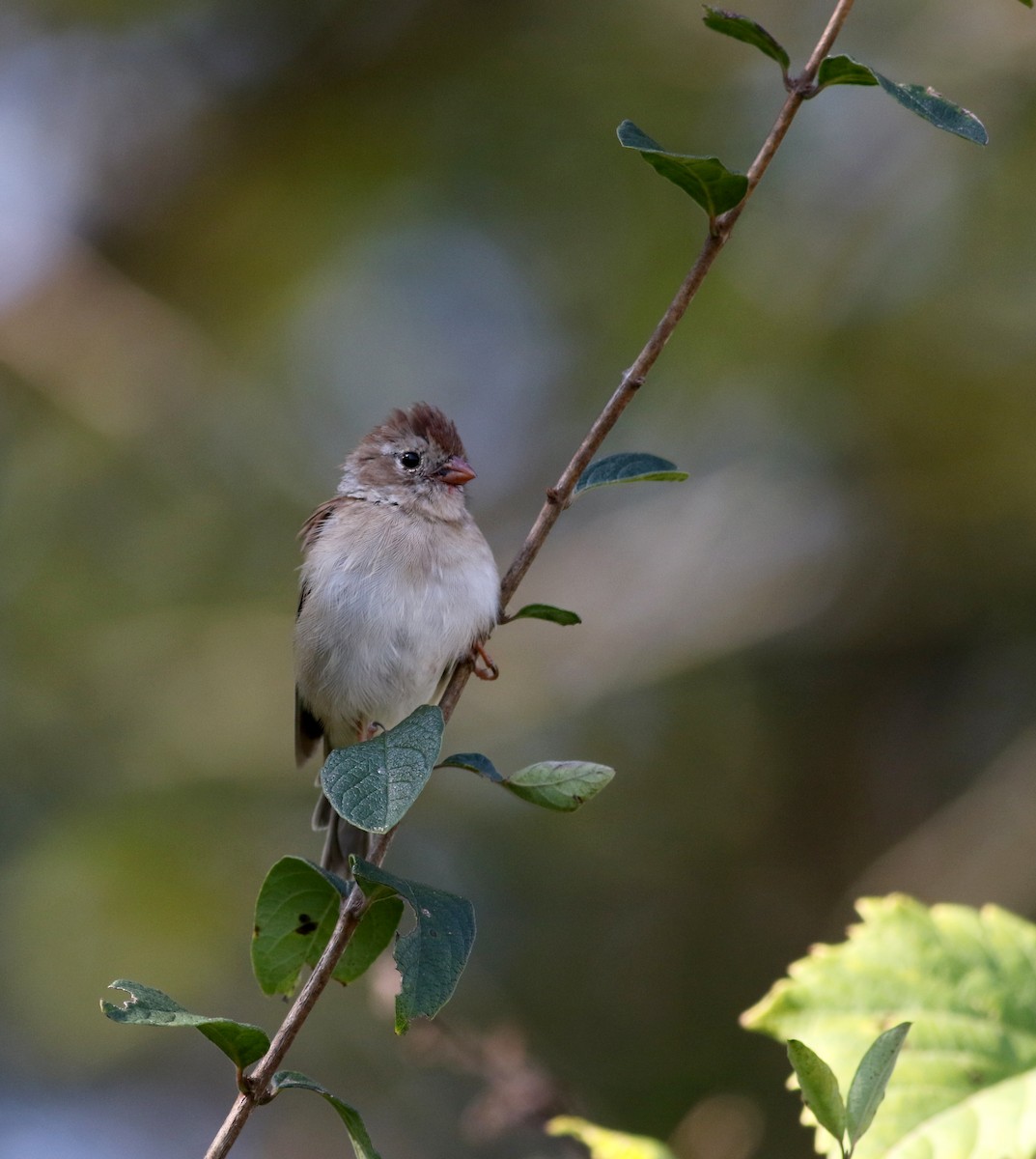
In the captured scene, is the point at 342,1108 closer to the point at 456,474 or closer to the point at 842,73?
the point at 842,73

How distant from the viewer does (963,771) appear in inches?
262

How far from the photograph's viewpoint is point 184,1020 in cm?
171

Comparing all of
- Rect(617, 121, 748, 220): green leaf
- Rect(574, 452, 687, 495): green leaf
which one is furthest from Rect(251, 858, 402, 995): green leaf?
Rect(617, 121, 748, 220): green leaf

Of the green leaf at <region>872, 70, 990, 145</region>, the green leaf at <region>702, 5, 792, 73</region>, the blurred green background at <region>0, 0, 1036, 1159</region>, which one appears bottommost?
the blurred green background at <region>0, 0, 1036, 1159</region>

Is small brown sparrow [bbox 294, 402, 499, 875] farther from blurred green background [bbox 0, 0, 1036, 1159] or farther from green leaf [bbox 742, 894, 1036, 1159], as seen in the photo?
blurred green background [bbox 0, 0, 1036, 1159]

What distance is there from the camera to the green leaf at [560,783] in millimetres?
2066

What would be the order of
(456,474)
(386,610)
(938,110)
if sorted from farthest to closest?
(456,474), (386,610), (938,110)

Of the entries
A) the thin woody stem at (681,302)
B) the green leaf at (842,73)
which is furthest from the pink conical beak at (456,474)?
the green leaf at (842,73)

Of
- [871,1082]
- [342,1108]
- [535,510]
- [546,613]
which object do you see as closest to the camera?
[871,1082]

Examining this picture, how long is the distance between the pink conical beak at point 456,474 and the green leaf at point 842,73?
2.82 m

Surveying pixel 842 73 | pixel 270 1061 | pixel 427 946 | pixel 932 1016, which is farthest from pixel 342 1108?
pixel 842 73

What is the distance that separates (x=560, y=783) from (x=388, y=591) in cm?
211

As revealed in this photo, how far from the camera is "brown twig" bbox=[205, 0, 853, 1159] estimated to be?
1784 millimetres

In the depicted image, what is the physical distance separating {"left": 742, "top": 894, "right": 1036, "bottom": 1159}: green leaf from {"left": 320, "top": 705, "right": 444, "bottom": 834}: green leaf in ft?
2.64
